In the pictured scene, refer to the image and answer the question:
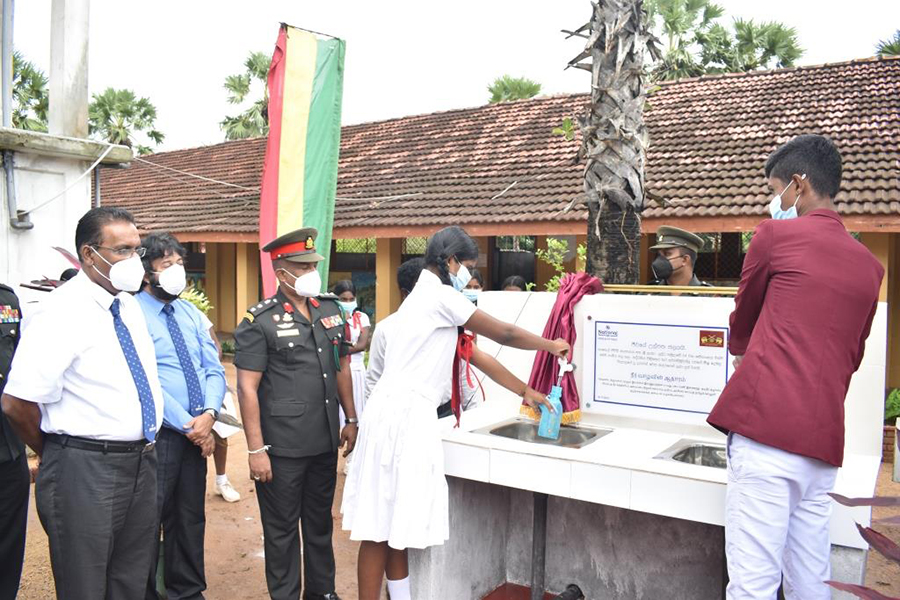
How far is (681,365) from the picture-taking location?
3.62 m

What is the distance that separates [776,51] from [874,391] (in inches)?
811

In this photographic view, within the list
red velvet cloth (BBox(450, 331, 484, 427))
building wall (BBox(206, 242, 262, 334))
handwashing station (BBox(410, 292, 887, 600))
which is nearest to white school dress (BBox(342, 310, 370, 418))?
handwashing station (BBox(410, 292, 887, 600))

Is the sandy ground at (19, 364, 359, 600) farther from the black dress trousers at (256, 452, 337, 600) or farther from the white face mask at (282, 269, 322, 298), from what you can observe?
the white face mask at (282, 269, 322, 298)

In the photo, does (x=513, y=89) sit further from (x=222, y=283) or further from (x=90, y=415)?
(x=90, y=415)

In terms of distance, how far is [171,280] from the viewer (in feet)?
12.0

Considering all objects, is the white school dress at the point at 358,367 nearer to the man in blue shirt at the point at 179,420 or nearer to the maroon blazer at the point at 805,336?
the man in blue shirt at the point at 179,420

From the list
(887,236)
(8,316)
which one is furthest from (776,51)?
(8,316)

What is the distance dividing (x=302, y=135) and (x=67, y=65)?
196 cm

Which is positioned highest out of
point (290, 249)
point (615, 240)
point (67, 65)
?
point (67, 65)

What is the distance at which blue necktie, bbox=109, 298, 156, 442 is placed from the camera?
2.90 meters

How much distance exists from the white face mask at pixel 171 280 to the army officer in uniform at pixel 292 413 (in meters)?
0.38

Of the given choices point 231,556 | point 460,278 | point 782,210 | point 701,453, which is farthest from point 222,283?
point 782,210

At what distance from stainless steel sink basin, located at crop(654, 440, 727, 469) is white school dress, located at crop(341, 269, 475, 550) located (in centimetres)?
110

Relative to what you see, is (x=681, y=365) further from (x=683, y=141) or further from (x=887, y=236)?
(x=683, y=141)
